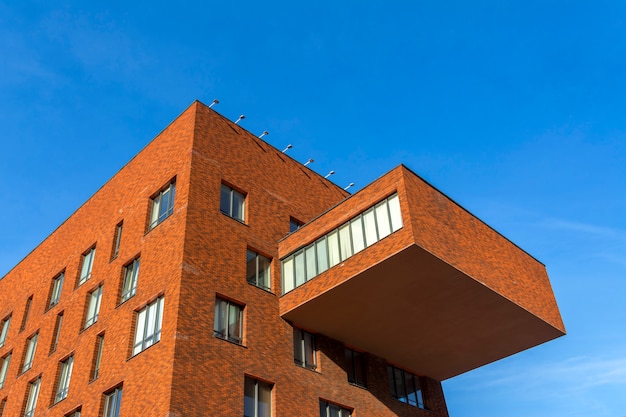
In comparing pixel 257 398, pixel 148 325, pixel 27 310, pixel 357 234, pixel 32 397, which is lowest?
pixel 257 398

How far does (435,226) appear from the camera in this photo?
26172 mm

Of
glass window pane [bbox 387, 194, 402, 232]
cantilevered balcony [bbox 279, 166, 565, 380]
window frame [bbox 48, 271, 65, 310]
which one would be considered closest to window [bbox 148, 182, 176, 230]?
cantilevered balcony [bbox 279, 166, 565, 380]

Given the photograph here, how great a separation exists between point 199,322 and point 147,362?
235 cm

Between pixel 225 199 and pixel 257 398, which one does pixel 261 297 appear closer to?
pixel 257 398

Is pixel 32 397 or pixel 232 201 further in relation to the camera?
pixel 32 397

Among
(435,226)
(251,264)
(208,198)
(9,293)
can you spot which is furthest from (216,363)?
(9,293)

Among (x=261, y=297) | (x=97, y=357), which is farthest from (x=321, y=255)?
(x=97, y=357)

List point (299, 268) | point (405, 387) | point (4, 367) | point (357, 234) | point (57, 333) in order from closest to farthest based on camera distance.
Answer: point (357, 234), point (299, 268), point (405, 387), point (57, 333), point (4, 367)

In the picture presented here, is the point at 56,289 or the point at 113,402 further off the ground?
the point at 56,289

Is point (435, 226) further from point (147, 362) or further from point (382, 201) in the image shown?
point (147, 362)

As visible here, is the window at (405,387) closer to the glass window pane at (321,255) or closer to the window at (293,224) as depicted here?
the glass window pane at (321,255)

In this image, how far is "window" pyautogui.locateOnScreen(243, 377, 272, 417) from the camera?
24.9 m

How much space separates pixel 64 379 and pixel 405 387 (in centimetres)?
1611

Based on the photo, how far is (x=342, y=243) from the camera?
27.8m
